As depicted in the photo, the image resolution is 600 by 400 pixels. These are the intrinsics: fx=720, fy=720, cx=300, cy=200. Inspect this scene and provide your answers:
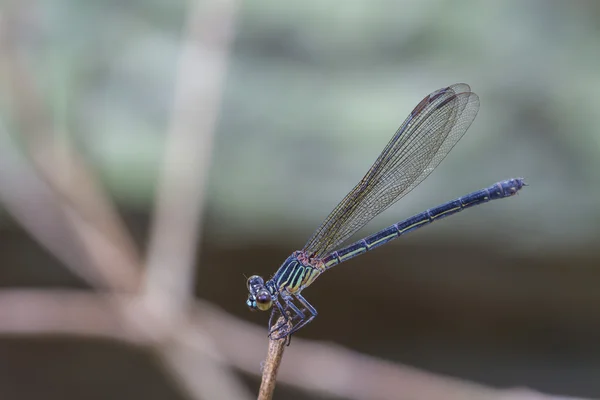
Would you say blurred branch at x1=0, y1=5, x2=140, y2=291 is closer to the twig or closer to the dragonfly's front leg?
the dragonfly's front leg

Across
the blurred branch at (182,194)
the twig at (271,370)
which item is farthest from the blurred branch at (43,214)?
the twig at (271,370)

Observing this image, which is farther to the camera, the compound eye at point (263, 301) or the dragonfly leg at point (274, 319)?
the compound eye at point (263, 301)

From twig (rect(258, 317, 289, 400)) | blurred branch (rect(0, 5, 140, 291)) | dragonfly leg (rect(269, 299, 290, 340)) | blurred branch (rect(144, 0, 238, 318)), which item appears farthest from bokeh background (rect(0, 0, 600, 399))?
twig (rect(258, 317, 289, 400))

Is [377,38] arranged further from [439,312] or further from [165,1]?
[439,312]

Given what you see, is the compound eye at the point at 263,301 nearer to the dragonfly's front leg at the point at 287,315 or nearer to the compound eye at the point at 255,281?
the dragonfly's front leg at the point at 287,315

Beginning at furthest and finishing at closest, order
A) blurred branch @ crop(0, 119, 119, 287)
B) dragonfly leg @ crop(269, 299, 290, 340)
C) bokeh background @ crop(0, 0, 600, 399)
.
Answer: bokeh background @ crop(0, 0, 600, 399)
blurred branch @ crop(0, 119, 119, 287)
dragonfly leg @ crop(269, 299, 290, 340)

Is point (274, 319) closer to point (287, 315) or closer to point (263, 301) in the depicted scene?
point (263, 301)
